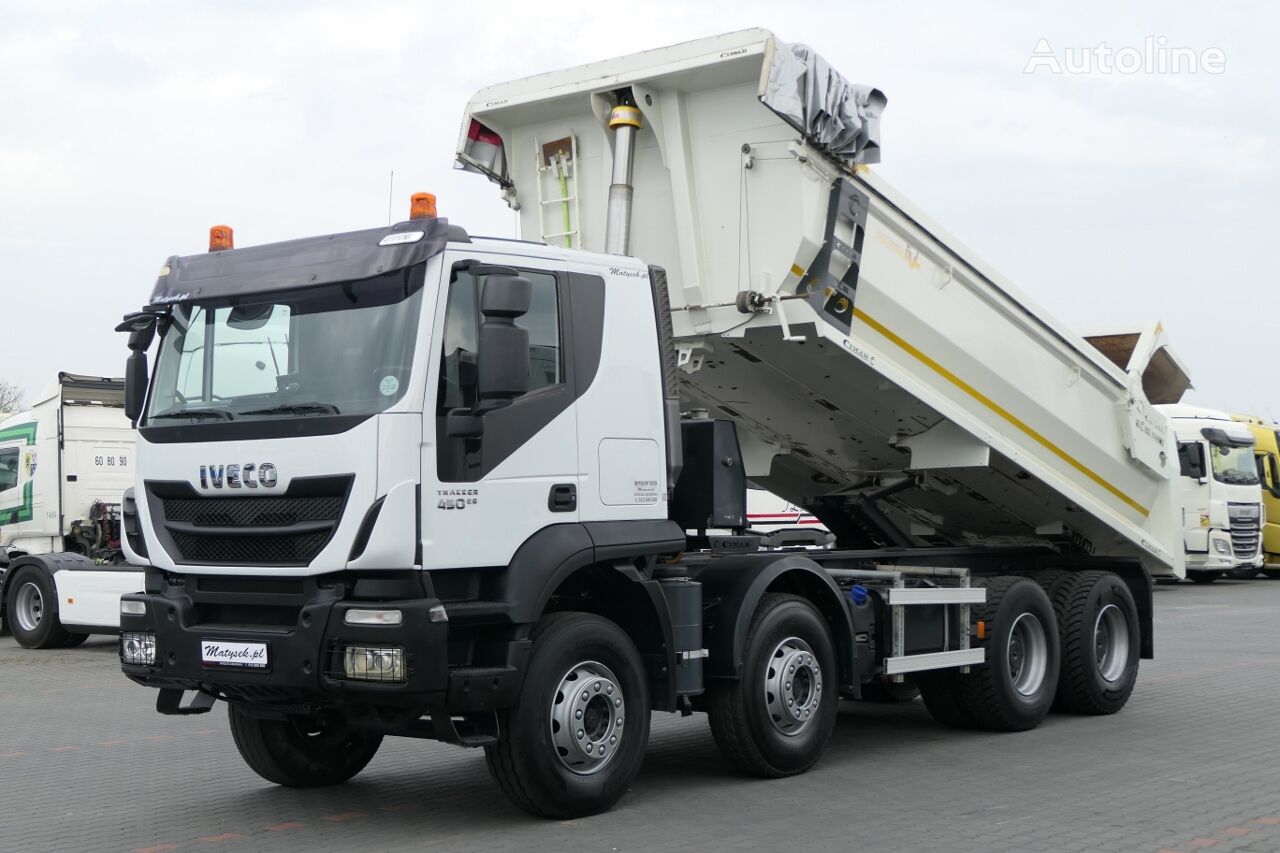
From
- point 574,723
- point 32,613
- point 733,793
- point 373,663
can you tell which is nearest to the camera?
point 373,663

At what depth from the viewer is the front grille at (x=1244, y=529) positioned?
27.5 m

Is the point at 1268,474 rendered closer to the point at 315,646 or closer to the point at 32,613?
the point at 32,613

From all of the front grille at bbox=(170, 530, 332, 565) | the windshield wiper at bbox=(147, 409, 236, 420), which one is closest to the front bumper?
the front grille at bbox=(170, 530, 332, 565)

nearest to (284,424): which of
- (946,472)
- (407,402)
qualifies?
(407,402)

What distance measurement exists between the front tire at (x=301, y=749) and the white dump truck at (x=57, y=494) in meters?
9.59

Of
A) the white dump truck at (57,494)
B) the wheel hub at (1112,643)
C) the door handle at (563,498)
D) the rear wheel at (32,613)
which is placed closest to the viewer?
the door handle at (563,498)

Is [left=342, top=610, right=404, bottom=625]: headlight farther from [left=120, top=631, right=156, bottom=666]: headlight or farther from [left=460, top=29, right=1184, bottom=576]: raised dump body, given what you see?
[left=460, top=29, right=1184, bottom=576]: raised dump body

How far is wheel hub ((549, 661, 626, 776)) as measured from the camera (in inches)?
276

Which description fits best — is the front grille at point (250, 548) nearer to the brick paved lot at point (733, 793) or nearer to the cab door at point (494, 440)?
the cab door at point (494, 440)

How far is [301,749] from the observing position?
814 centimetres

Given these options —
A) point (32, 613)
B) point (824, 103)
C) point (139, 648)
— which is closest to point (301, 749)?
point (139, 648)

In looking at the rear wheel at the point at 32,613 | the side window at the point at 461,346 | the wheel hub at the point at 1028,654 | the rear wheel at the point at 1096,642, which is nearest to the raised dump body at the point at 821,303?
the rear wheel at the point at 1096,642

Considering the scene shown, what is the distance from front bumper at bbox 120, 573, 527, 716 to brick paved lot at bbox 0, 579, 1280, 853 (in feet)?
2.21

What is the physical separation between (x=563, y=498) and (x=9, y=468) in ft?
45.6
